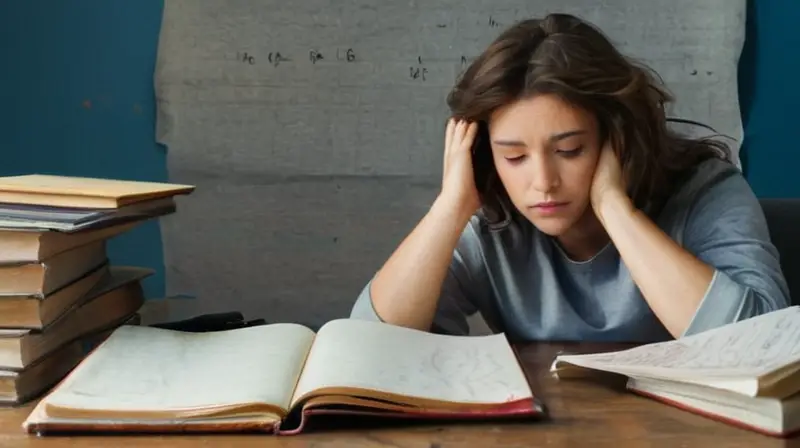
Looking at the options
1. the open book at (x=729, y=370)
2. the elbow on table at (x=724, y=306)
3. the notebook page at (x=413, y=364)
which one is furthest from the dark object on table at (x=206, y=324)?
the elbow on table at (x=724, y=306)

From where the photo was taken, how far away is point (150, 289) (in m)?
1.55

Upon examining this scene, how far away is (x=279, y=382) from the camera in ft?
2.46

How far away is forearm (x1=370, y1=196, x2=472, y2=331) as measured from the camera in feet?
3.43

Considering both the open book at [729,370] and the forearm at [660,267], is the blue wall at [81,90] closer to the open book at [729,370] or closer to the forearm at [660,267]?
the forearm at [660,267]

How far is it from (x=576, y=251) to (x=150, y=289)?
77cm

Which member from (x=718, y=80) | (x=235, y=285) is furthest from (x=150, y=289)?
(x=718, y=80)

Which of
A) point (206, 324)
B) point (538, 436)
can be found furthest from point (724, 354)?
point (206, 324)

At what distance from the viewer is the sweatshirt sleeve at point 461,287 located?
1.13m

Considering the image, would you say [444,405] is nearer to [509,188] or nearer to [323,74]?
[509,188]

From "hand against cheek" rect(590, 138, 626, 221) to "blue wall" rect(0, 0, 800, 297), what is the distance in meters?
0.56

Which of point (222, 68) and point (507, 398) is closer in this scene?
point (507, 398)

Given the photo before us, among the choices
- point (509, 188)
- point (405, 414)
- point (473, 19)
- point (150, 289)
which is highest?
point (473, 19)

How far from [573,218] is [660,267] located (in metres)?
0.13

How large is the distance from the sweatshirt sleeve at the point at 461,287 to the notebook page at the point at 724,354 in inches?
12.0
